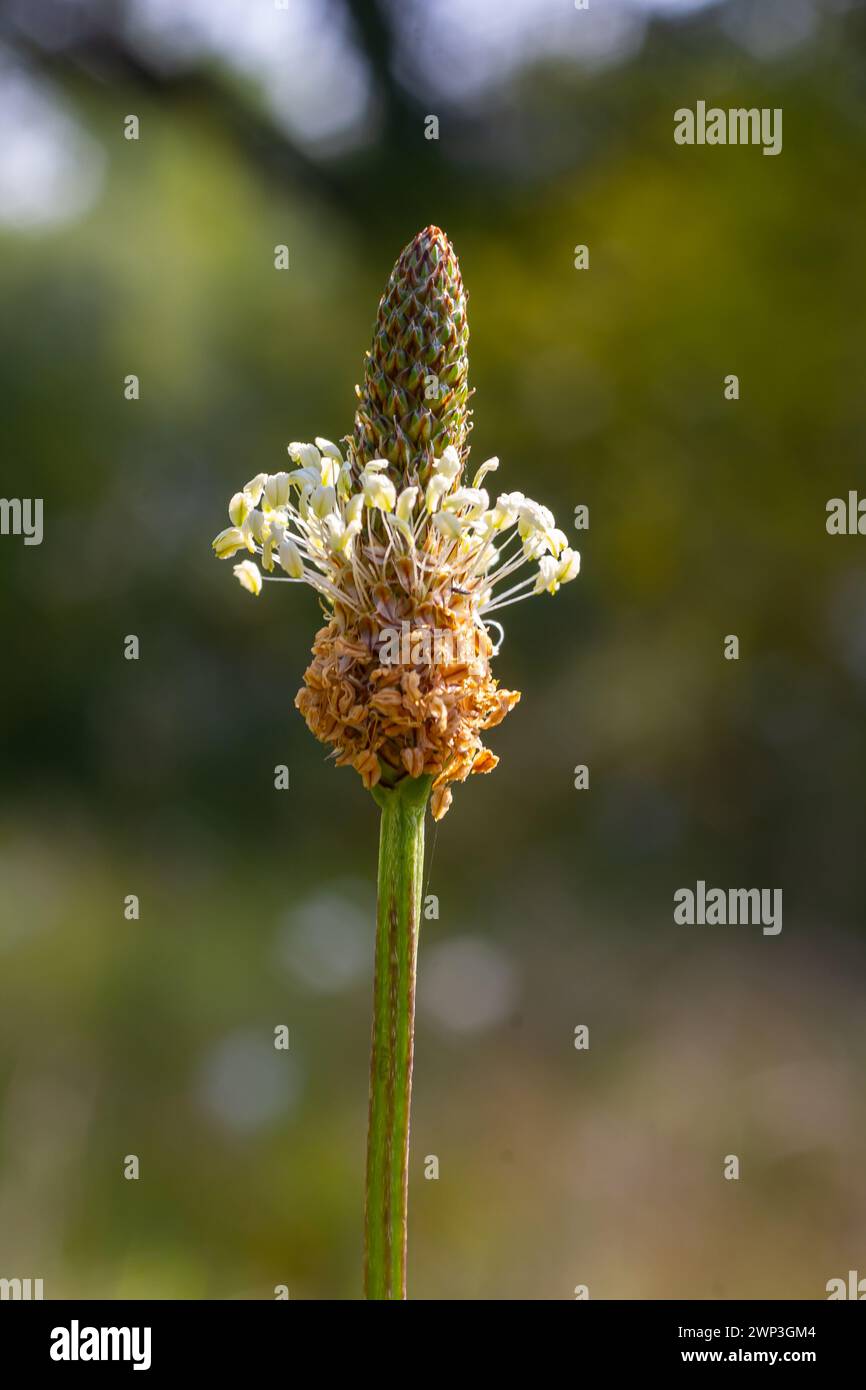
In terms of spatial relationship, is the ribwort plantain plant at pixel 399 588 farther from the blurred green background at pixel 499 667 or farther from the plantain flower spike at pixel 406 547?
the blurred green background at pixel 499 667

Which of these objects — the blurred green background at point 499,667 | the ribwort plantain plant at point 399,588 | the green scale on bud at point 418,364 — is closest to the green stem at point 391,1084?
the ribwort plantain plant at point 399,588

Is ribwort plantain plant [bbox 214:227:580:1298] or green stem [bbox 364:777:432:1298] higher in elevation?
ribwort plantain plant [bbox 214:227:580:1298]

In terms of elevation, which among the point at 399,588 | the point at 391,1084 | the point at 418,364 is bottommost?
the point at 391,1084

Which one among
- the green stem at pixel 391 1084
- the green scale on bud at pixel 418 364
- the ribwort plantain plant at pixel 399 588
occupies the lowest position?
the green stem at pixel 391 1084

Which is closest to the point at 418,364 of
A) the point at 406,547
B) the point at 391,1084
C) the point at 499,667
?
the point at 406,547

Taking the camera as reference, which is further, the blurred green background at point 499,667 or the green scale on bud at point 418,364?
the blurred green background at point 499,667

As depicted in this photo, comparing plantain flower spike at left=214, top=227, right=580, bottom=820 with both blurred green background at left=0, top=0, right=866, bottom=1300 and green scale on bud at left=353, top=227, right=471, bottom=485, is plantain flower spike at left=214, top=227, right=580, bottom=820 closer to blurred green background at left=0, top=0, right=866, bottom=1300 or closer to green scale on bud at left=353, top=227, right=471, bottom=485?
green scale on bud at left=353, top=227, right=471, bottom=485

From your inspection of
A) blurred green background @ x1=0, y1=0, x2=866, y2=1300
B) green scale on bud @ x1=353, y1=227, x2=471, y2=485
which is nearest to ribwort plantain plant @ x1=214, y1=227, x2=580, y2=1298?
green scale on bud @ x1=353, y1=227, x2=471, y2=485

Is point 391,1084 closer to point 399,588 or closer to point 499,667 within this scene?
point 399,588
